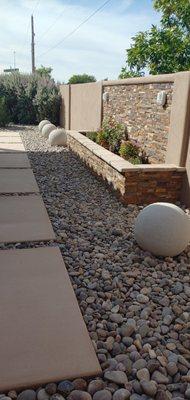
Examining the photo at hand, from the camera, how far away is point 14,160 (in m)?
7.99

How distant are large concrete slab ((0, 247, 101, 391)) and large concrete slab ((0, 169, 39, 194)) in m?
2.48

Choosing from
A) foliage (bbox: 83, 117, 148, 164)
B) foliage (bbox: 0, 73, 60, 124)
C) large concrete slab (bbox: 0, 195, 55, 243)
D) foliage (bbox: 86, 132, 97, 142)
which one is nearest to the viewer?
large concrete slab (bbox: 0, 195, 55, 243)

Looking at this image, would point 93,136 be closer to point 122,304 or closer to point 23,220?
point 23,220

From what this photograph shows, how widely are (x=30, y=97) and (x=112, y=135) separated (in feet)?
31.4

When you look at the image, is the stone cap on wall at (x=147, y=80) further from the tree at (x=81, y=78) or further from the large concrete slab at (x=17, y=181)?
the tree at (x=81, y=78)

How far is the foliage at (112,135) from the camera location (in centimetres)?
782

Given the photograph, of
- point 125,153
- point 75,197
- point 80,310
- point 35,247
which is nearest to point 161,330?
point 80,310

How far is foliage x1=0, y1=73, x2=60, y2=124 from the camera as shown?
1586 centimetres

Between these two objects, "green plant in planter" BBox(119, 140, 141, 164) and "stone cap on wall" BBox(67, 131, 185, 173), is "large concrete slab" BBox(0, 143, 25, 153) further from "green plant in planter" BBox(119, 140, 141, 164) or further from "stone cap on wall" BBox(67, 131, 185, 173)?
"green plant in planter" BBox(119, 140, 141, 164)

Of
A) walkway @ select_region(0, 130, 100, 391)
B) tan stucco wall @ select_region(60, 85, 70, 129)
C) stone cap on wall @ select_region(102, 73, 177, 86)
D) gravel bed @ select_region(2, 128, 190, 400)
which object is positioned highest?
stone cap on wall @ select_region(102, 73, 177, 86)

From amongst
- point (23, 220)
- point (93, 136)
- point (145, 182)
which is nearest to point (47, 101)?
point (93, 136)

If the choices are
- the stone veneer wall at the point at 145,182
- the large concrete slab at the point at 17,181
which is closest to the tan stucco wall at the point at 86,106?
the large concrete slab at the point at 17,181

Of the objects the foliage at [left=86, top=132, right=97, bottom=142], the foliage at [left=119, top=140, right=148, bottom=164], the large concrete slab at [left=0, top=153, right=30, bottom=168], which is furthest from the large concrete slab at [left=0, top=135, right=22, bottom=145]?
the foliage at [left=119, top=140, right=148, bottom=164]

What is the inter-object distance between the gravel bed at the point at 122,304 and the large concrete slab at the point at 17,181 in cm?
57
